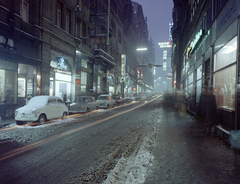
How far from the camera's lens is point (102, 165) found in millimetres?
4008

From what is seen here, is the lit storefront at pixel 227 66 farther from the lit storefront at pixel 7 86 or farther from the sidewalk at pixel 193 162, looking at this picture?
the lit storefront at pixel 7 86

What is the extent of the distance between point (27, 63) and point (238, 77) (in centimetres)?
1425

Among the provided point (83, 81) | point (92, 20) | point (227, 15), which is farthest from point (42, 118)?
point (92, 20)

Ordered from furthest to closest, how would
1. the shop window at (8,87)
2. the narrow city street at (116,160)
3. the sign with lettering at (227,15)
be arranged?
the shop window at (8,87) < the sign with lettering at (227,15) < the narrow city street at (116,160)

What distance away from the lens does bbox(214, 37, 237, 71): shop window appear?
6.84 meters

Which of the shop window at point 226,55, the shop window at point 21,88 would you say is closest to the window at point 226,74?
the shop window at point 226,55

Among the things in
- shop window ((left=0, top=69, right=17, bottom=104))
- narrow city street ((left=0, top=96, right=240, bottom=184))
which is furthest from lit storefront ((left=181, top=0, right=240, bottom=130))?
shop window ((left=0, top=69, right=17, bottom=104))

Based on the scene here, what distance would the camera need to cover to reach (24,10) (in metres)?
14.2

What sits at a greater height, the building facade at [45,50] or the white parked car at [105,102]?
the building facade at [45,50]

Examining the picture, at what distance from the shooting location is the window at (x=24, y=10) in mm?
13894

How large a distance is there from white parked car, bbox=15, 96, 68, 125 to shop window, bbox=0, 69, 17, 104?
126 inches

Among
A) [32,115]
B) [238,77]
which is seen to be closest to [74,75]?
[32,115]

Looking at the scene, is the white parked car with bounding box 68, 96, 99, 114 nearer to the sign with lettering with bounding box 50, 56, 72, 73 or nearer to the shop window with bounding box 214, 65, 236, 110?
the sign with lettering with bounding box 50, 56, 72, 73

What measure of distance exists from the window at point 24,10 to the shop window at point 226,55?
1431 centimetres
